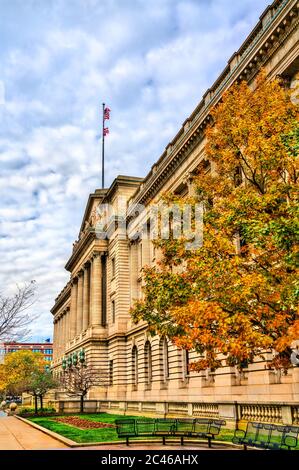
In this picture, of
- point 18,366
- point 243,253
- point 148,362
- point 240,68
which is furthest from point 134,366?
point 18,366

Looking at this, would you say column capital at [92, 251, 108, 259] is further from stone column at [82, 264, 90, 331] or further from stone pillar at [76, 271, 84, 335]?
stone pillar at [76, 271, 84, 335]

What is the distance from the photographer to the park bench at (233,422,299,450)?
13.8 metres

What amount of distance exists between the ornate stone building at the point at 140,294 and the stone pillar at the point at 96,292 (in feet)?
0.39

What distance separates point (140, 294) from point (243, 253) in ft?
122

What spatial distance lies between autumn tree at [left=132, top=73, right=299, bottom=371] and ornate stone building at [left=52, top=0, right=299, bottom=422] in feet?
13.3

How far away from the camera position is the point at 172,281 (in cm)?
1986

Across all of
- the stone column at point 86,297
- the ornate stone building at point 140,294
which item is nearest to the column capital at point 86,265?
the stone column at point 86,297

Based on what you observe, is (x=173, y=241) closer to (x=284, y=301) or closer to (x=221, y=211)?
(x=221, y=211)

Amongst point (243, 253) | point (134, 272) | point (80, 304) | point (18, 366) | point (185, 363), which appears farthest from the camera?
point (18, 366)

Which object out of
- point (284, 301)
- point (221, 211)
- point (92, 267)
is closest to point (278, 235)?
point (284, 301)

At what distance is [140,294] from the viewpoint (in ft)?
183

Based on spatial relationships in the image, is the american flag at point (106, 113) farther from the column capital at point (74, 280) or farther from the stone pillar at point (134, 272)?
the column capital at point (74, 280)

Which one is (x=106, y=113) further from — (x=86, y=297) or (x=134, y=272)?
(x=86, y=297)
